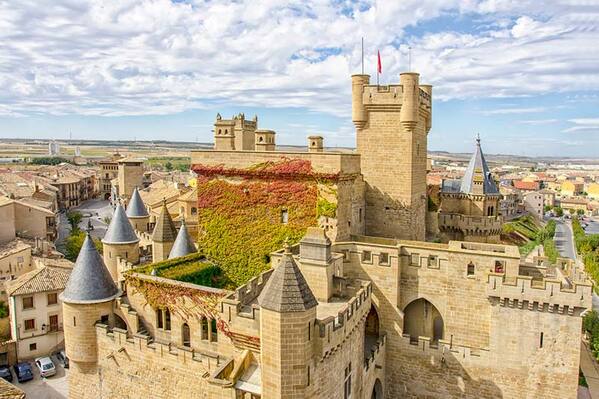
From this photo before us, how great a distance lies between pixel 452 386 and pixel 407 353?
2.45 meters

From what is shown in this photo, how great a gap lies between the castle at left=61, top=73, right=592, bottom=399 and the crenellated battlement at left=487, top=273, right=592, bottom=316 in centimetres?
6

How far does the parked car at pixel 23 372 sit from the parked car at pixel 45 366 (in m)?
0.65

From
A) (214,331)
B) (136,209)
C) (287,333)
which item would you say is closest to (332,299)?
(214,331)

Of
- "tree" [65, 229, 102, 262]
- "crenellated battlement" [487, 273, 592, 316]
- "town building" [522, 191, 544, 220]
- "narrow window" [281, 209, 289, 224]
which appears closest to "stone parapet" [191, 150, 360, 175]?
"narrow window" [281, 209, 289, 224]

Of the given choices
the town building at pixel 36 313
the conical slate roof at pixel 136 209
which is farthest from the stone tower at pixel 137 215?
the town building at pixel 36 313

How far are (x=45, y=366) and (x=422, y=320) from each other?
84.4 ft

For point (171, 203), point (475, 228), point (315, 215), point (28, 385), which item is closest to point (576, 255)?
point (475, 228)

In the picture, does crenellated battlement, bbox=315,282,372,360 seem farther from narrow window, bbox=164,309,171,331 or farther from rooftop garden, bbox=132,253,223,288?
rooftop garden, bbox=132,253,223,288

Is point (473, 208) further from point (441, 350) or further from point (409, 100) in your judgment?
point (441, 350)

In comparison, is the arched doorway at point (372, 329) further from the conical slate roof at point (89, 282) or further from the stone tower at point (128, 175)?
the stone tower at point (128, 175)

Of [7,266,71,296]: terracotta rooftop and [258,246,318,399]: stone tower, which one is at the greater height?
[258,246,318,399]: stone tower

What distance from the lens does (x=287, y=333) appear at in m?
14.7

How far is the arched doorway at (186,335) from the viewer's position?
73.3 feet

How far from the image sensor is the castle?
17578mm
